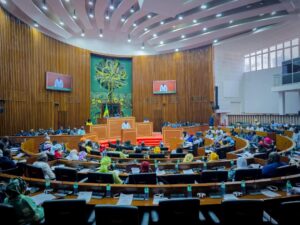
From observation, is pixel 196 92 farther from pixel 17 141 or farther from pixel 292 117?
pixel 17 141

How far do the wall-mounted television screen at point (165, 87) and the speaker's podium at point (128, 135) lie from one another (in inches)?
260

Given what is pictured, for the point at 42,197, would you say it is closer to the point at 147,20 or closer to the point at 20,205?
the point at 20,205

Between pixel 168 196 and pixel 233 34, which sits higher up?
pixel 233 34

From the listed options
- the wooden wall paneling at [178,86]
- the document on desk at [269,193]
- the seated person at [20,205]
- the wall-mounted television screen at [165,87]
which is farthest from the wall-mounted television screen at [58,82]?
the document on desk at [269,193]

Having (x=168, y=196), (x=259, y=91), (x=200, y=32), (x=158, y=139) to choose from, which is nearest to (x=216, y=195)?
(x=168, y=196)

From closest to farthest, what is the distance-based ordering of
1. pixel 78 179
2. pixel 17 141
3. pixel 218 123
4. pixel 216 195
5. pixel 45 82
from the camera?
pixel 216 195 → pixel 78 179 → pixel 17 141 → pixel 45 82 → pixel 218 123

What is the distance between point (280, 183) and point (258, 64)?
63.3ft

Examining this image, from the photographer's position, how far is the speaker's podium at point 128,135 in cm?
1448

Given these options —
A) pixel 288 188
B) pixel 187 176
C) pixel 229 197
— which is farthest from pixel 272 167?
pixel 187 176

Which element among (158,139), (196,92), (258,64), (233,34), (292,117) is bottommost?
(158,139)

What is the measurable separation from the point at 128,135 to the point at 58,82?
6.26m

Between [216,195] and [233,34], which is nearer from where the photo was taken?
[216,195]

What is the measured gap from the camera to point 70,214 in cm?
292

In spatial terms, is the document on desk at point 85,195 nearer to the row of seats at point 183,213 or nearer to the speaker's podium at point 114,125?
the row of seats at point 183,213
